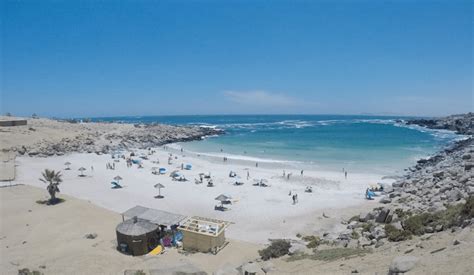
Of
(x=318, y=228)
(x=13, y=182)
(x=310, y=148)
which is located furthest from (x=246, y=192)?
(x=310, y=148)

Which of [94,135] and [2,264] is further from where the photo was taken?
[94,135]

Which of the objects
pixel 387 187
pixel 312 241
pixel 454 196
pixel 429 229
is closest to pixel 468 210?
pixel 429 229

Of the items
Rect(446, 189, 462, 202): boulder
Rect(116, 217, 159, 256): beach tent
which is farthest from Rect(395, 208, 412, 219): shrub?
Rect(116, 217, 159, 256): beach tent

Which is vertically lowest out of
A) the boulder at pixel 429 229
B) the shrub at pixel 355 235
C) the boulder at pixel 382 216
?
the shrub at pixel 355 235

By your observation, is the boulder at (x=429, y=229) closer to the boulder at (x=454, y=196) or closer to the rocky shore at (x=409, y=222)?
the rocky shore at (x=409, y=222)

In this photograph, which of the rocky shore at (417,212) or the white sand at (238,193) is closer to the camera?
the rocky shore at (417,212)

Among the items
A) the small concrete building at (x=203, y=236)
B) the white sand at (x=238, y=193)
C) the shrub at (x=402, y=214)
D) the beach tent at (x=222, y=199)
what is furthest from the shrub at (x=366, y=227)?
the beach tent at (x=222, y=199)

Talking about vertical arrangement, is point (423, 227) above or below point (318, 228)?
above

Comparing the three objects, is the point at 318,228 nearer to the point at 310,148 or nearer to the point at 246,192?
the point at 246,192
